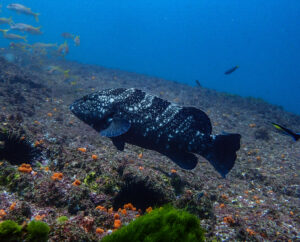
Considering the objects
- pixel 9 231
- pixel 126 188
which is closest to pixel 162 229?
pixel 9 231

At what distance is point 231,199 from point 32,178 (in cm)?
472

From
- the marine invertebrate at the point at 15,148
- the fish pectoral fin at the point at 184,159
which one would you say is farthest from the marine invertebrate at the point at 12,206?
the fish pectoral fin at the point at 184,159

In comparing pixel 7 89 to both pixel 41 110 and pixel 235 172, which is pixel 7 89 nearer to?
pixel 41 110

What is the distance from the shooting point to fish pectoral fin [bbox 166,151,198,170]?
4961 millimetres

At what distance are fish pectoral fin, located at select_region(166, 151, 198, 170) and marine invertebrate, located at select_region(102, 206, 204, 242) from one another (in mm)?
2201

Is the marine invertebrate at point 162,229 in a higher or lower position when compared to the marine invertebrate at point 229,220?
lower

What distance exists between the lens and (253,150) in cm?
949

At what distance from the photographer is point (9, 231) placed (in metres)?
1.80

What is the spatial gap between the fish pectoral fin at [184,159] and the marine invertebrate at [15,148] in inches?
129

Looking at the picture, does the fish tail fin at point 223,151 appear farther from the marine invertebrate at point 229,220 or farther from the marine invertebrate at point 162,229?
the marine invertebrate at point 162,229

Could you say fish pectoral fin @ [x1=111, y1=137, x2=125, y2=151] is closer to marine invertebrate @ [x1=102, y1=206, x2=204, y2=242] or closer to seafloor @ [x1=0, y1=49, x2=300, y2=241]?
seafloor @ [x1=0, y1=49, x2=300, y2=241]

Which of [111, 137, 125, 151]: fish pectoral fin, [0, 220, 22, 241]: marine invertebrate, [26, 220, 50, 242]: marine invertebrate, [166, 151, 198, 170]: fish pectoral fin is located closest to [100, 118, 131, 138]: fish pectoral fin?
[111, 137, 125, 151]: fish pectoral fin

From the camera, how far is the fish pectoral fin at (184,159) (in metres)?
4.96

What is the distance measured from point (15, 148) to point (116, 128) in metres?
2.40
